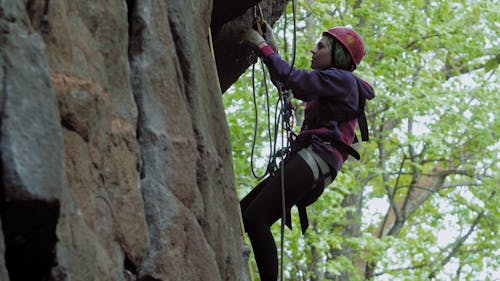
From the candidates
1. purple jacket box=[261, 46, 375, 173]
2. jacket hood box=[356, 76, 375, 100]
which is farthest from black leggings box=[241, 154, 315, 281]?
jacket hood box=[356, 76, 375, 100]

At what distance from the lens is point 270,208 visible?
6.25m

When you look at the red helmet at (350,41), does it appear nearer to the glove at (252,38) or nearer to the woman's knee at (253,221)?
the glove at (252,38)

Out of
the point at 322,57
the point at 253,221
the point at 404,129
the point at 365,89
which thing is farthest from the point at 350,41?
the point at 404,129

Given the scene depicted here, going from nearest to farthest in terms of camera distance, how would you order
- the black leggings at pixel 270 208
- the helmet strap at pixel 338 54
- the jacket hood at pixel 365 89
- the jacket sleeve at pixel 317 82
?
the black leggings at pixel 270 208 < the jacket sleeve at pixel 317 82 < the jacket hood at pixel 365 89 < the helmet strap at pixel 338 54

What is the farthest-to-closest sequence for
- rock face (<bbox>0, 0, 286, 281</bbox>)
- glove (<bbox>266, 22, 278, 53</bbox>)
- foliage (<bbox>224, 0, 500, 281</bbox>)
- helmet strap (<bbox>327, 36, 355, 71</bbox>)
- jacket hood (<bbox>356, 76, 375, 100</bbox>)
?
1. foliage (<bbox>224, 0, 500, 281</bbox>)
2. glove (<bbox>266, 22, 278, 53</bbox>)
3. helmet strap (<bbox>327, 36, 355, 71</bbox>)
4. jacket hood (<bbox>356, 76, 375, 100</bbox>)
5. rock face (<bbox>0, 0, 286, 281</bbox>)

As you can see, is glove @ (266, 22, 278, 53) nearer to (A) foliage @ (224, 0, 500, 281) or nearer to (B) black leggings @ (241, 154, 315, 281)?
(B) black leggings @ (241, 154, 315, 281)

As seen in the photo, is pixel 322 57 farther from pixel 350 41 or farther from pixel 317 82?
pixel 317 82

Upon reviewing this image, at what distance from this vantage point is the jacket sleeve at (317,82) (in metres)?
6.30

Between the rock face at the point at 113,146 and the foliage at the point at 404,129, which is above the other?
the foliage at the point at 404,129

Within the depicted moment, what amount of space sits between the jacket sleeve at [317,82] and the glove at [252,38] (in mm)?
322

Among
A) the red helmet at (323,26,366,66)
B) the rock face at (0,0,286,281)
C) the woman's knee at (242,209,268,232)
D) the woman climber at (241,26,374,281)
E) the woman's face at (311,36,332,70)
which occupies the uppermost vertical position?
the red helmet at (323,26,366,66)

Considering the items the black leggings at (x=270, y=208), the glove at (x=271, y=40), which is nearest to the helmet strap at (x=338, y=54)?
the glove at (x=271, y=40)

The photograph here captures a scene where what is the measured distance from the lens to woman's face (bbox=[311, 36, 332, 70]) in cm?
669

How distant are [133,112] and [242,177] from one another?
10.6 meters
